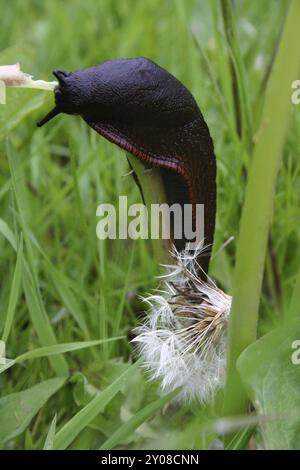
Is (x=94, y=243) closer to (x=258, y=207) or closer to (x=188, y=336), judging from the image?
(x=188, y=336)

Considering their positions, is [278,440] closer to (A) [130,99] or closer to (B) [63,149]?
(A) [130,99]

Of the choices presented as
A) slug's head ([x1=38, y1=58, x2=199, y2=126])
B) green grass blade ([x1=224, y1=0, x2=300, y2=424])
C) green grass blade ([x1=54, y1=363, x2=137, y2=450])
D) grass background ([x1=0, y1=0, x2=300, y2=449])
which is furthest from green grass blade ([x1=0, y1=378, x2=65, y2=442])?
slug's head ([x1=38, y1=58, x2=199, y2=126])

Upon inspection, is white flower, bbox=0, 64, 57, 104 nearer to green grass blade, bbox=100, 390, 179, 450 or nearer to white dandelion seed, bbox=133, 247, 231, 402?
white dandelion seed, bbox=133, 247, 231, 402

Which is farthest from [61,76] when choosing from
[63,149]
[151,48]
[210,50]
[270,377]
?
[151,48]

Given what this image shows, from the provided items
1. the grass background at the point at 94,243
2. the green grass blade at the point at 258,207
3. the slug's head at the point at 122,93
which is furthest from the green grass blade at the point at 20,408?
the slug's head at the point at 122,93

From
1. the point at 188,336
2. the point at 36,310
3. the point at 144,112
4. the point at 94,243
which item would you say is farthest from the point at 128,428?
the point at 94,243

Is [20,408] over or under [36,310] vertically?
under

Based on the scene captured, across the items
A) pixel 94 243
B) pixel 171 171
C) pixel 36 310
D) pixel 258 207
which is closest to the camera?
pixel 258 207

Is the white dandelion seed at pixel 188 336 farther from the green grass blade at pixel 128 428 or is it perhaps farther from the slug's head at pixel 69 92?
the slug's head at pixel 69 92
